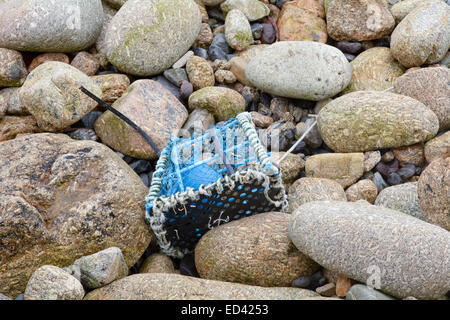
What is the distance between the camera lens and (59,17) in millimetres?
4074

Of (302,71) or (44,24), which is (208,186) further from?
(44,24)

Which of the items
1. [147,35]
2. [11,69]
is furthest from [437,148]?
[11,69]

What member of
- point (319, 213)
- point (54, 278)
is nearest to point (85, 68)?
point (54, 278)

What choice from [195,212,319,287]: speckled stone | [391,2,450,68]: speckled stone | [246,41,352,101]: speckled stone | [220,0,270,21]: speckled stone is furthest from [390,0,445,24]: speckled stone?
[195,212,319,287]: speckled stone

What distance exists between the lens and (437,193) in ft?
9.59

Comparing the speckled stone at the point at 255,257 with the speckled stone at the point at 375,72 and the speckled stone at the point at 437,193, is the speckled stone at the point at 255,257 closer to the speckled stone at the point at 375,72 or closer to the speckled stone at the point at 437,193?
the speckled stone at the point at 437,193

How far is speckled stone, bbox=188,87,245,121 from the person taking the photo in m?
4.11

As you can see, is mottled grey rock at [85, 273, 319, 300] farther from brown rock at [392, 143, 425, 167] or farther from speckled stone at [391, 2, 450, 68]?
speckled stone at [391, 2, 450, 68]

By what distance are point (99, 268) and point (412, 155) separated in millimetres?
2403

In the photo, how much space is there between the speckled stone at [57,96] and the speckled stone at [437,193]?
2.44 meters

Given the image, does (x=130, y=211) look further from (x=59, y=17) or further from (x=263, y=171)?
(x=59, y=17)

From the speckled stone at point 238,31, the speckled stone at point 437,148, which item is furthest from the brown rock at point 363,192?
the speckled stone at point 238,31

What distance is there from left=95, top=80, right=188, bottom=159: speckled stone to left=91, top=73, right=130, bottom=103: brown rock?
0.27 ft

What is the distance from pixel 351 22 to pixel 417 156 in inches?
61.9
